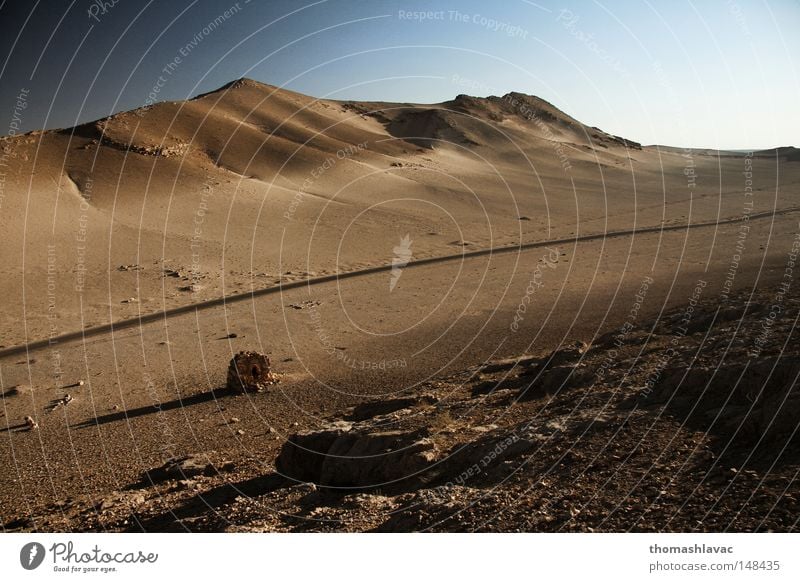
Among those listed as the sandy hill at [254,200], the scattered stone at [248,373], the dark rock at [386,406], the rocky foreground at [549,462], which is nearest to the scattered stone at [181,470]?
the rocky foreground at [549,462]

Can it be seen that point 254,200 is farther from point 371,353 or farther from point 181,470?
point 181,470

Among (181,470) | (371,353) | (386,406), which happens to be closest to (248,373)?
(371,353)

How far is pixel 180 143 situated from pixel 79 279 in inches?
1047

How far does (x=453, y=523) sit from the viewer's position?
7.13m

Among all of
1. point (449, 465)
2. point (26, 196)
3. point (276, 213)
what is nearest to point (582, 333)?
point (449, 465)

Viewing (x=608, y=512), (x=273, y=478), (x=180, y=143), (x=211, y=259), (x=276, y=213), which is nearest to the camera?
(x=608, y=512)

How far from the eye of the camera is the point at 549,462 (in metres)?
8.25

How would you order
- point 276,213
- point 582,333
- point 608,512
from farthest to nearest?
point 276,213 < point 582,333 < point 608,512

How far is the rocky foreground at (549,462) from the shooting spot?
6.99 meters
